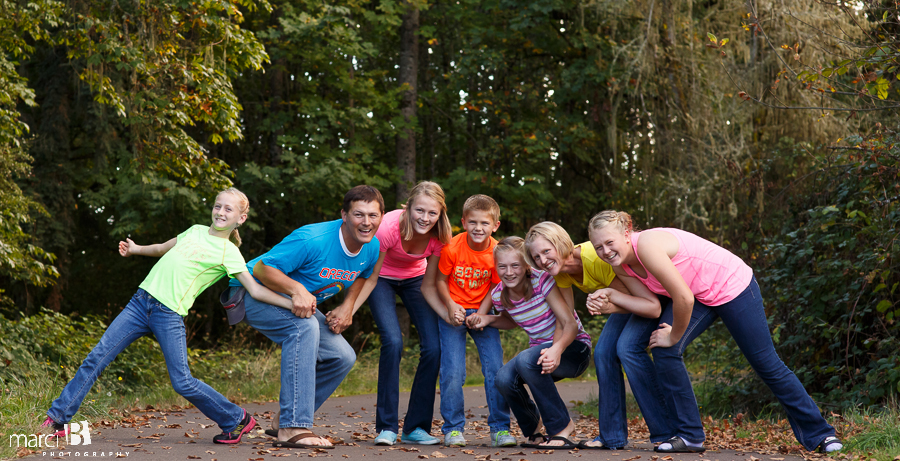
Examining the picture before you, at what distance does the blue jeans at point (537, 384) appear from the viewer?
4938mm

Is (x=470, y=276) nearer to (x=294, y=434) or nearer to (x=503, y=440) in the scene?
(x=503, y=440)

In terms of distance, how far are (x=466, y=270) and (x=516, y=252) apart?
49 centimetres

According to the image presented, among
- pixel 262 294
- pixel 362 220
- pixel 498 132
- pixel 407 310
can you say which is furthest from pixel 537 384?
pixel 498 132

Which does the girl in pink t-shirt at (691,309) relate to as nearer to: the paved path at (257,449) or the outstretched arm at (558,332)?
the paved path at (257,449)

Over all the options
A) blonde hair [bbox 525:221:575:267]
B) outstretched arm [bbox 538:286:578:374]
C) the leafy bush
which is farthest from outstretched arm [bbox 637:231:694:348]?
the leafy bush

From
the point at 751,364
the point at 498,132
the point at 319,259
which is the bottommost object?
the point at 751,364

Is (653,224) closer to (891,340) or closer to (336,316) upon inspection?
(891,340)

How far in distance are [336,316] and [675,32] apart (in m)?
10.0

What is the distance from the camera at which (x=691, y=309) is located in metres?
4.40

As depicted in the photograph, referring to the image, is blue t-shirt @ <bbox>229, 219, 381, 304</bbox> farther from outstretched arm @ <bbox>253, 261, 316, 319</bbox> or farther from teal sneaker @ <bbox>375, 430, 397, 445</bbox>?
teal sneaker @ <bbox>375, 430, 397, 445</bbox>

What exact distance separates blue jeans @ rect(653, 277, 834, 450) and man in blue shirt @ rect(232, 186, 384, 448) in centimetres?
204

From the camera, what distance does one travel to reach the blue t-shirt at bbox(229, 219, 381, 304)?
16.1 ft

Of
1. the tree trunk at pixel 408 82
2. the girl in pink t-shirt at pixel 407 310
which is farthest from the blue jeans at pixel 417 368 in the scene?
the tree trunk at pixel 408 82

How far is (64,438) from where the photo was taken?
15.4 ft
